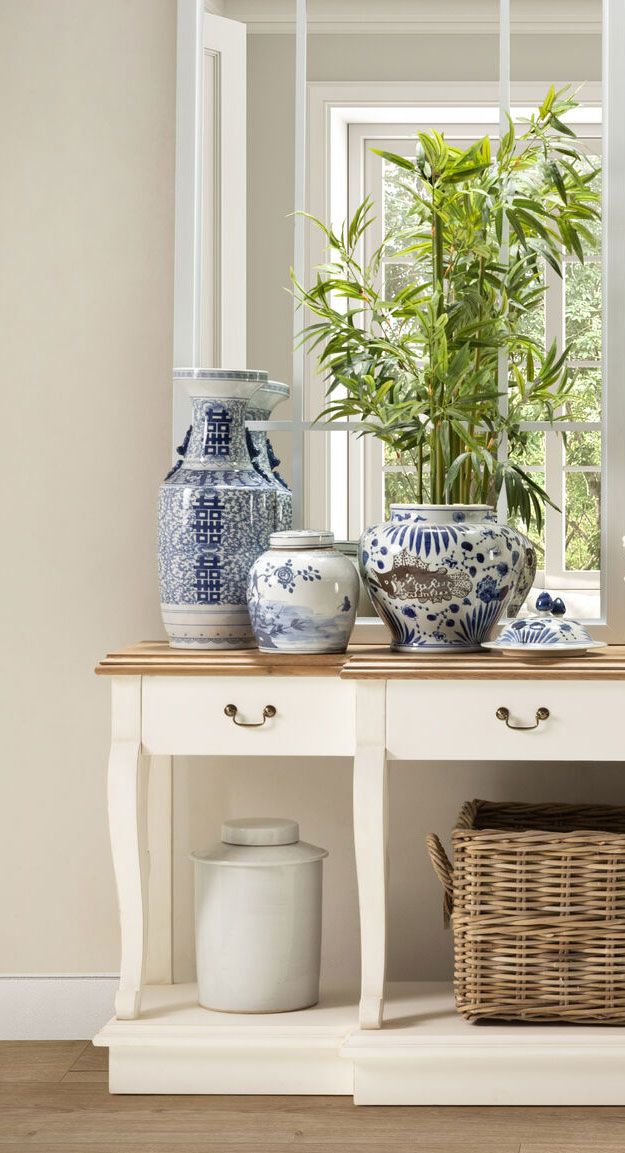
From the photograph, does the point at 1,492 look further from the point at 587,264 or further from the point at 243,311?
the point at 587,264

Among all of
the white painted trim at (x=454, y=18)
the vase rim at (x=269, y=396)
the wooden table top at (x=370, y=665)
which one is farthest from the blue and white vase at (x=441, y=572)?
the white painted trim at (x=454, y=18)

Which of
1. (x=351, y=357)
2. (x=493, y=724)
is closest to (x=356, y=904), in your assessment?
(x=493, y=724)

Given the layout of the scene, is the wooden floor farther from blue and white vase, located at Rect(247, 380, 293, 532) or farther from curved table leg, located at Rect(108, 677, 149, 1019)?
blue and white vase, located at Rect(247, 380, 293, 532)

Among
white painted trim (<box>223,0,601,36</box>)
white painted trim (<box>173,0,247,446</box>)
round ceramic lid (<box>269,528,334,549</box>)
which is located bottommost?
round ceramic lid (<box>269,528,334,549</box>)

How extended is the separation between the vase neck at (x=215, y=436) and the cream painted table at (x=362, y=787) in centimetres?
36

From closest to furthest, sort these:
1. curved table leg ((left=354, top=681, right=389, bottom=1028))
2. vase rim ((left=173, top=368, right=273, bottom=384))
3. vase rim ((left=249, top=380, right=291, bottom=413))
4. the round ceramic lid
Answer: curved table leg ((left=354, top=681, right=389, bottom=1028)) → the round ceramic lid → vase rim ((left=173, top=368, right=273, bottom=384)) → vase rim ((left=249, top=380, right=291, bottom=413))

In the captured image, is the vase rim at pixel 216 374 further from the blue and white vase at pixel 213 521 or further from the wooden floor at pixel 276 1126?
the wooden floor at pixel 276 1126

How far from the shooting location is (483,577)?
2.26 m

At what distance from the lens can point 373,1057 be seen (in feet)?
7.12

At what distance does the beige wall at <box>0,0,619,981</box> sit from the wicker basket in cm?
41

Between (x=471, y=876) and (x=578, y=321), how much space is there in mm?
1095

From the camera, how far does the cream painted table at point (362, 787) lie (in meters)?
2.15

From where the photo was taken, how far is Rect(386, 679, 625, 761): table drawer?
7.02 feet

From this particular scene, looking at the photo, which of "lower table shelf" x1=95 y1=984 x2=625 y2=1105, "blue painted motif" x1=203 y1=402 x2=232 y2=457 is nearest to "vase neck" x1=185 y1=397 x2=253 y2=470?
"blue painted motif" x1=203 y1=402 x2=232 y2=457
